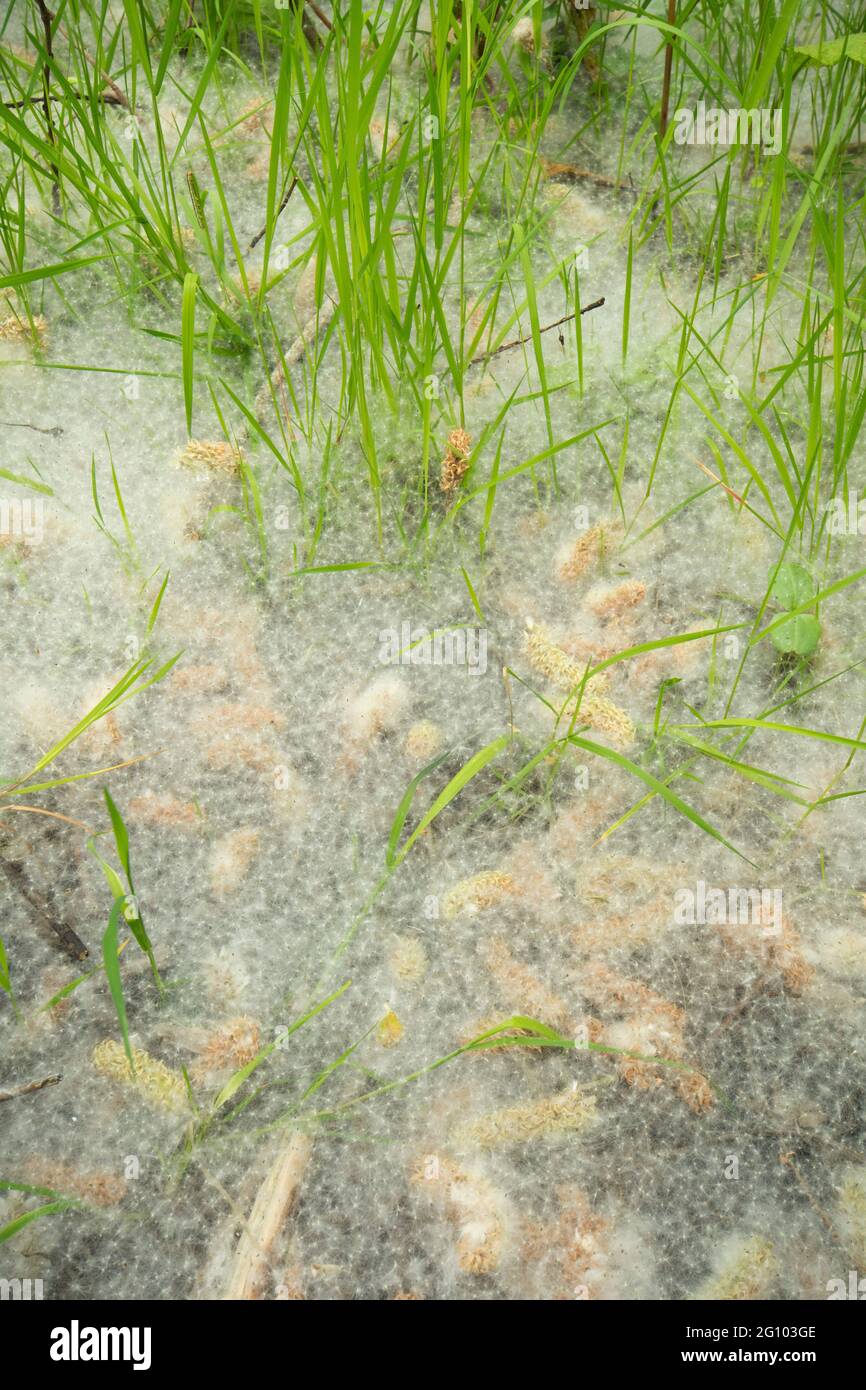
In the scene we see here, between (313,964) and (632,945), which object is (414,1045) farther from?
(632,945)

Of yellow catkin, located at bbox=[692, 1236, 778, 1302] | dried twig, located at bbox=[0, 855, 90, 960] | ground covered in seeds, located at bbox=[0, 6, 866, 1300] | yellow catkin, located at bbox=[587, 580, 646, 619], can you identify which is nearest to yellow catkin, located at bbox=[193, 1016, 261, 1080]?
ground covered in seeds, located at bbox=[0, 6, 866, 1300]

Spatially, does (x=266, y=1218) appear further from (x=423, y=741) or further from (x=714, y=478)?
(x=714, y=478)

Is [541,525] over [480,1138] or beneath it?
over

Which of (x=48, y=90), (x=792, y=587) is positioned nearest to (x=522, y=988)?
(x=792, y=587)

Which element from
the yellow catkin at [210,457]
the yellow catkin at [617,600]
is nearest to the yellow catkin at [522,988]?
the yellow catkin at [617,600]

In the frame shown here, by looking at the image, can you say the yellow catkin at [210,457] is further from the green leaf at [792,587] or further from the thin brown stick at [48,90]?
the green leaf at [792,587]

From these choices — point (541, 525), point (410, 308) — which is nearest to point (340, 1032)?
point (541, 525)

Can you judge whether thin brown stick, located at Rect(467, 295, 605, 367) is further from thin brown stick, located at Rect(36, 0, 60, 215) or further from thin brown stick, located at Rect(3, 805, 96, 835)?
→ thin brown stick, located at Rect(3, 805, 96, 835)
